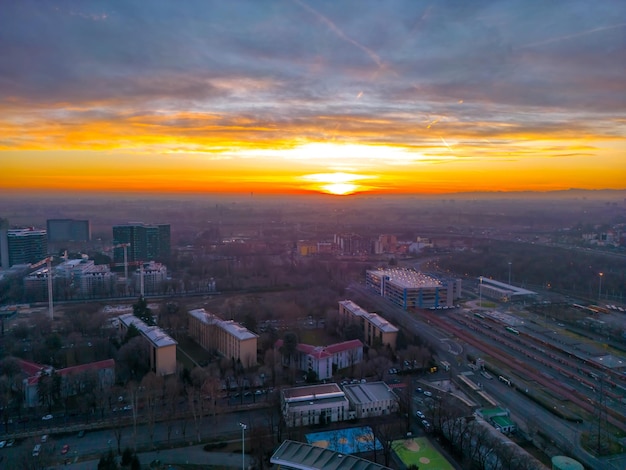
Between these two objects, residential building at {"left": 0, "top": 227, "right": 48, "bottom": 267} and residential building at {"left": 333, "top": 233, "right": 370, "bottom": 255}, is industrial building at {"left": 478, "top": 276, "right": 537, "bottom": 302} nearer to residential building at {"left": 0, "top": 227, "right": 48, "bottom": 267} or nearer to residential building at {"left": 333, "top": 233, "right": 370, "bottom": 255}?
residential building at {"left": 333, "top": 233, "right": 370, "bottom": 255}

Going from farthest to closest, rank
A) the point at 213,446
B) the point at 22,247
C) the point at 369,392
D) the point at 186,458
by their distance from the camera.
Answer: the point at 22,247 → the point at 369,392 → the point at 213,446 → the point at 186,458

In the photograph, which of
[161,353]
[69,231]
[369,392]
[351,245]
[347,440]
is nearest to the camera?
[347,440]

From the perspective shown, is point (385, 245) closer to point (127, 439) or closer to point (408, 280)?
point (408, 280)

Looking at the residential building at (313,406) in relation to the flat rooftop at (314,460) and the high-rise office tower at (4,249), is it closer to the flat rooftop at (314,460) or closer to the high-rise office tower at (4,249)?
the flat rooftop at (314,460)

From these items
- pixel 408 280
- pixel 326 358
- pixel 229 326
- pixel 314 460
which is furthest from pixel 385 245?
pixel 314 460

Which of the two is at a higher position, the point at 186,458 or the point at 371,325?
the point at 371,325

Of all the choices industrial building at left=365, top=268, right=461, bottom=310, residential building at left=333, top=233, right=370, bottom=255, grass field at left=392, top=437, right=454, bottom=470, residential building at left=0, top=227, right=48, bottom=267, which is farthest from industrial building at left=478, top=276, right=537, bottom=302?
residential building at left=0, top=227, right=48, bottom=267

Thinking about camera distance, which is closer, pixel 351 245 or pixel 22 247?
pixel 22 247

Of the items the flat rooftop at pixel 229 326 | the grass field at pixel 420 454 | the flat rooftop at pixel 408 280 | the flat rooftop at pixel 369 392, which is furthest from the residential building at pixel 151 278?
the grass field at pixel 420 454
